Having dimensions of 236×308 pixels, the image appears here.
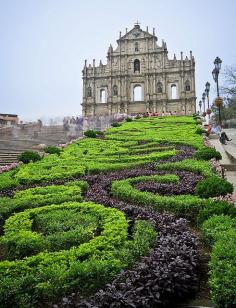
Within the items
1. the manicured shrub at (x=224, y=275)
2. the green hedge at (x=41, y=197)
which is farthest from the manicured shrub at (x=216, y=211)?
the green hedge at (x=41, y=197)

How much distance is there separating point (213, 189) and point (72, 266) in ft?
14.8

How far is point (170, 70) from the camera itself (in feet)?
251

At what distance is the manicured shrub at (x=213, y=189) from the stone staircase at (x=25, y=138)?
11.4m

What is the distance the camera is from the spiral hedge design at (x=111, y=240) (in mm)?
4840

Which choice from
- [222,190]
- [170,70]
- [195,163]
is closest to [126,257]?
[222,190]

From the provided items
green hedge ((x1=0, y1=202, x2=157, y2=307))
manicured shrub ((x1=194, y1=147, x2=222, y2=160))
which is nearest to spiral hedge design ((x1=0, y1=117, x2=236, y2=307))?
green hedge ((x1=0, y1=202, x2=157, y2=307))

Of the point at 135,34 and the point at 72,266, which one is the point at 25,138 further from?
the point at 135,34

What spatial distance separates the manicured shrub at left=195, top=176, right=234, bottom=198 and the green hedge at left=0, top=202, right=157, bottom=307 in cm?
234

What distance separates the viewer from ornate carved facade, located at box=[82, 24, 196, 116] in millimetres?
74875

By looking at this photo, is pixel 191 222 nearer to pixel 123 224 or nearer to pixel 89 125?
pixel 123 224

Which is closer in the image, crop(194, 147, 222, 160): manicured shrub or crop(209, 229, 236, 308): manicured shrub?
crop(209, 229, 236, 308): manicured shrub

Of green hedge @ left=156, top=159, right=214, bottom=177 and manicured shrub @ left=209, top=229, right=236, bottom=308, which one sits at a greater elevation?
green hedge @ left=156, top=159, right=214, bottom=177

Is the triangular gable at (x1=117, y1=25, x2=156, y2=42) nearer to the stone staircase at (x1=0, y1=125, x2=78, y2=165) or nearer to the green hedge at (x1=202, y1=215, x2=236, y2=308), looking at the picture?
the stone staircase at (x1=0, y1=125, x2=78, y2=165)

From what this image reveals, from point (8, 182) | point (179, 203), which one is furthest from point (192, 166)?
point (8, 182)
